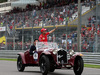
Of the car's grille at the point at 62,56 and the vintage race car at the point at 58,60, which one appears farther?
the car's grille at the point at 62,56

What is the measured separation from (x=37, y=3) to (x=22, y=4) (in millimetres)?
2724

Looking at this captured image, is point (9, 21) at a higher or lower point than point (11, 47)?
higher

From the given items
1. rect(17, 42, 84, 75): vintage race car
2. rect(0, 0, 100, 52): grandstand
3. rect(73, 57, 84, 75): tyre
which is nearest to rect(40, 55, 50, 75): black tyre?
rect(17, 42, 84, 75): vintage race car

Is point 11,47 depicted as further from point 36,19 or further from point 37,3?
point 37,3

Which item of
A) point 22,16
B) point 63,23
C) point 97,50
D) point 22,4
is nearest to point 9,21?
point 22,16

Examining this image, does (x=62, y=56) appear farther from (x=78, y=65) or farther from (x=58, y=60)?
(x=78, y=65)

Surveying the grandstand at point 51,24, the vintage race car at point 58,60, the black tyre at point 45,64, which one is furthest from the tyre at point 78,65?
the grandstand at point 51,24

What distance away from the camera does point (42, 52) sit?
1160cm

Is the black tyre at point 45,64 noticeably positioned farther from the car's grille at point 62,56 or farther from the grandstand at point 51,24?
the grandstand at point 51,24

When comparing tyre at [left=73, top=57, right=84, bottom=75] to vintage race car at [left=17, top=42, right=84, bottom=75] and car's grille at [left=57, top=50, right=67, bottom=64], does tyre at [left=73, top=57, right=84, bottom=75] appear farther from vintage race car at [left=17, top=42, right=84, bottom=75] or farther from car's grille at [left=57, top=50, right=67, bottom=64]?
car's grille at [left=57, top=50, right=67, bottom=64]

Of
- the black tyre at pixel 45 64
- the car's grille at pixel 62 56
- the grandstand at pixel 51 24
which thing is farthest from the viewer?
the grandstand at pixel 51 24

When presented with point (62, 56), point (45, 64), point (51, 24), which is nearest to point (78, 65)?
point (62, 56)

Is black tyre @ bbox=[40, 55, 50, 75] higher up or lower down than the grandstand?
lower down

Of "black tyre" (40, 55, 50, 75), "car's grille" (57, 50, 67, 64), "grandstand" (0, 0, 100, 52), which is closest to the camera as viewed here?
"black tyre" (40, 55, 50, 75)
